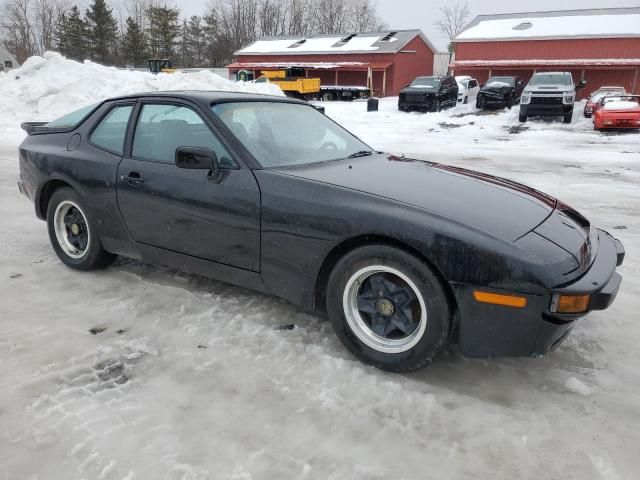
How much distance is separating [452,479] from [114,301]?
2522 millimetres

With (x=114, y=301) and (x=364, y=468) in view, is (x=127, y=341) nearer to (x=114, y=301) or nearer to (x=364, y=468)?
(x=114, y=301)

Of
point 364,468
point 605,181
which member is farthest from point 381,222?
point 605,181

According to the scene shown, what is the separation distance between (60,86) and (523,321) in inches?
708

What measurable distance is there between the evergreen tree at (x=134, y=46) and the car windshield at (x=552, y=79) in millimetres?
54602

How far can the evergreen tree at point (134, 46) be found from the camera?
6034 centimetres

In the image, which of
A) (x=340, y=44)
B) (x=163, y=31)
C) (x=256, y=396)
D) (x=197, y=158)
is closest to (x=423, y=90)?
(x=340, y=44)

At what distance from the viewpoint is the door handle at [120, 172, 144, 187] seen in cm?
335

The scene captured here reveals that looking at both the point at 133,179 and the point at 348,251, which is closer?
the point at 348,251

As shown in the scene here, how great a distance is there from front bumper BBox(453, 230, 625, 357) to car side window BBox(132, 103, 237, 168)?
1.72 meters

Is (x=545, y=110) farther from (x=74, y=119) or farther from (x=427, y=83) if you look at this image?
(x=74, y=119)

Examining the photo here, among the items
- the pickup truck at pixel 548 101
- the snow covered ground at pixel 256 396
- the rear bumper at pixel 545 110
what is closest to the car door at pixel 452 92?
the pickup truck at pixel 548 101

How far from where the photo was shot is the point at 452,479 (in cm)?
193

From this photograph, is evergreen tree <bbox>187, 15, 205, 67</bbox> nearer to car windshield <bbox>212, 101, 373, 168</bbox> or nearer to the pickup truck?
the pickup truck

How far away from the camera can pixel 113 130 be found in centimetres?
369
